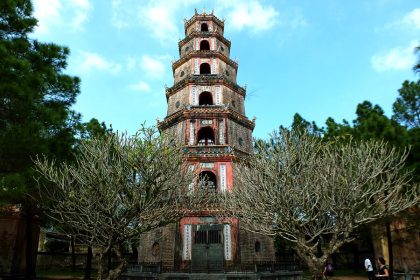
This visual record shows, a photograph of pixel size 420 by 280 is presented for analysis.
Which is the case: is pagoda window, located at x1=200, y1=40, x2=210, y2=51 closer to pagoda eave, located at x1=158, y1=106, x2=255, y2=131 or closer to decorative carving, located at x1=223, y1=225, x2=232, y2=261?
pagoda eave, located at x1=158, y1=106, x2=255, y2=131

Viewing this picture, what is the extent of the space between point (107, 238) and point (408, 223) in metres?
14.0

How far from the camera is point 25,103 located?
485 inches

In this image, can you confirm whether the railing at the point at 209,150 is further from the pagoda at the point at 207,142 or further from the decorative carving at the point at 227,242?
the decorative carving at the point at 227,242

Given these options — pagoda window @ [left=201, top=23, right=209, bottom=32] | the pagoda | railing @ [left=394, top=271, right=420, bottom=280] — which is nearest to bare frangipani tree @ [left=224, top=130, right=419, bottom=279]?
the pagoda

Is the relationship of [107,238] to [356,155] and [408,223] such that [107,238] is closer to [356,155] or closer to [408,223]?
[356,155]

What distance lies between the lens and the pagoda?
18688 mm

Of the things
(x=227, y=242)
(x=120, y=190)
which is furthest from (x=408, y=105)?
(x=120, y=190)

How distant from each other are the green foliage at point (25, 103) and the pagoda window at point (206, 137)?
10.2 meters

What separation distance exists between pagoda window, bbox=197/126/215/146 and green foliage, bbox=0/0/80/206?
1016cm

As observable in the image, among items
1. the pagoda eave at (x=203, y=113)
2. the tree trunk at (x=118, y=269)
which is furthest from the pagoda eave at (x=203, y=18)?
the tree trunk at (x=118, y=269)

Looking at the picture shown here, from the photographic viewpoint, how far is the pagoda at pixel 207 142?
736 inches

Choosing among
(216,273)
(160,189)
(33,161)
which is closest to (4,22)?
(33,161)

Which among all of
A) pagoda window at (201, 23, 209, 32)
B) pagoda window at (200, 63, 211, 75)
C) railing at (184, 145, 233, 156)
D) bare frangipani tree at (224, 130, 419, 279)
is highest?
pagoda window at (201, 23, 209, 32)

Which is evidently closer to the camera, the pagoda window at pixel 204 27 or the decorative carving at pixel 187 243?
the decorative carving at pixel 187 243
